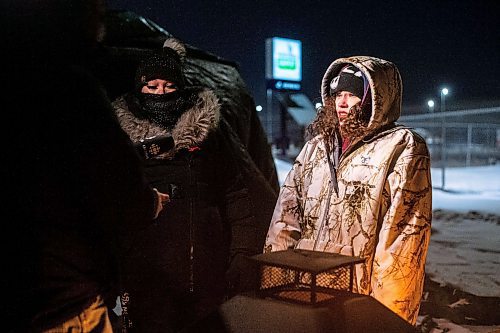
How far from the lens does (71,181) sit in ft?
5.08

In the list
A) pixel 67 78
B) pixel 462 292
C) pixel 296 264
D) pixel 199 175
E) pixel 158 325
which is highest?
pixel 67 78

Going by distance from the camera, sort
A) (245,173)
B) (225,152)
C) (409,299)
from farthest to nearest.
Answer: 1. (245,173)
2. (225,152)
3. (409,299)

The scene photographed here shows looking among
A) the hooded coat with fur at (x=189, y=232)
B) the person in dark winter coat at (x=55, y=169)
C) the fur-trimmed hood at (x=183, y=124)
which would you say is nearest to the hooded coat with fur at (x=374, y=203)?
the hooded coat with fur at (x=189, y=232)

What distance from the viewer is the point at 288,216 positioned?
2.64m

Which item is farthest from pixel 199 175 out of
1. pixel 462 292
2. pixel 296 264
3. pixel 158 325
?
pixel 462 292

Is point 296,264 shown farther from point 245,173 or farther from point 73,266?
point 245,173

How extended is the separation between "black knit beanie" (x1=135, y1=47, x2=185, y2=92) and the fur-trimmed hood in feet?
0.46

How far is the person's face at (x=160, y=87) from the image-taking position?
314cm

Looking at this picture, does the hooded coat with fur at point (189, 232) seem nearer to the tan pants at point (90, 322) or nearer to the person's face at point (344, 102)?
the person's face at point (344, 102)

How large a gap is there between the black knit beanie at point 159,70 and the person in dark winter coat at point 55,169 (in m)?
1.53

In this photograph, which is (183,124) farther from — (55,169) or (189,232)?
(55,169)

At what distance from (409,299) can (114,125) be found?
140 cm

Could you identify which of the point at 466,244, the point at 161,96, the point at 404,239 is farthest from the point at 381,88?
the point at 466,244

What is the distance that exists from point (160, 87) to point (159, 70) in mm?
100
